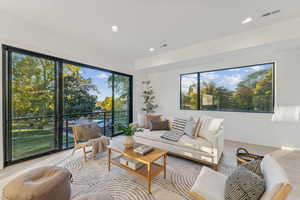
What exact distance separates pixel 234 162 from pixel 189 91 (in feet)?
8.51

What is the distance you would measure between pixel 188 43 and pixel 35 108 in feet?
12.9

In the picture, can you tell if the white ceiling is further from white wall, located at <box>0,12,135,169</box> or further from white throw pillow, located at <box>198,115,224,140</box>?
white throw pillow, located at <box>198,115,224,140</box>

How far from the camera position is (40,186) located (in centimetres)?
129

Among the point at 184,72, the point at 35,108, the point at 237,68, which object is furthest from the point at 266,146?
the point at 35,108

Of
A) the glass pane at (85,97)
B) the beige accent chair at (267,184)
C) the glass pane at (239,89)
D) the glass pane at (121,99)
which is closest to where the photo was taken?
the beige accent chair at (267,184)

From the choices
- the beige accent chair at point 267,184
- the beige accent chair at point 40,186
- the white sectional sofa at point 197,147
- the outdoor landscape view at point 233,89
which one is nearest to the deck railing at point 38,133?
the beige accent chair at point 40,186

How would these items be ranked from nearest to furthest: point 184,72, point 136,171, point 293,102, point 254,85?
point 136,171 < point 293,102 < point 254,85 < point 184,72

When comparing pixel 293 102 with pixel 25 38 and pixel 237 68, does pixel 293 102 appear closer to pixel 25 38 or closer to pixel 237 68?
pixel 237 68

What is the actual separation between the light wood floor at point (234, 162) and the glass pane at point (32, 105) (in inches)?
11.7

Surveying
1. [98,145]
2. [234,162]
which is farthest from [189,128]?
[98,145]

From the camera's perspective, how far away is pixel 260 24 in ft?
8.19

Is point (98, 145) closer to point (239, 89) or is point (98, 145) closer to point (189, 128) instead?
point (189, 128)

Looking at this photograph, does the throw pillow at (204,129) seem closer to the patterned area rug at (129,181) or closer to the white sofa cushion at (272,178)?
the patterned area rug at (129,181)

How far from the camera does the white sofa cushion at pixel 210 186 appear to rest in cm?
114
